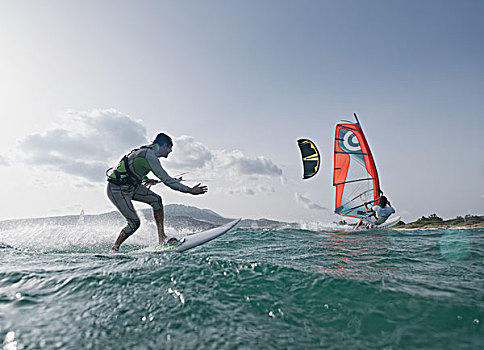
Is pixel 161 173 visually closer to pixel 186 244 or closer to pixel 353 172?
pixel 186 244

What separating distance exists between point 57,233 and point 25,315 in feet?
24.6

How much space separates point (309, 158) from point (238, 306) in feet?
44.1

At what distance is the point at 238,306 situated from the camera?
2564mm

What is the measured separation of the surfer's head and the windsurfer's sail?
11457mm

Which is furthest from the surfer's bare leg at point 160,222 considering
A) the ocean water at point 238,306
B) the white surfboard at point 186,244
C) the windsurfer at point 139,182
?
the ocean water at point 238,306

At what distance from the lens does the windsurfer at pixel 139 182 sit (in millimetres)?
5156

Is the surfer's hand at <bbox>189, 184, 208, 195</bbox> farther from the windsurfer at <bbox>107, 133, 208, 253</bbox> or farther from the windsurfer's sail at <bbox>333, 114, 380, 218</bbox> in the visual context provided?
the windsurfer's sail at <bbox>333, 114, 380, 218</bbox>

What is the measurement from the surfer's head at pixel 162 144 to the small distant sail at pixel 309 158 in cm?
1067

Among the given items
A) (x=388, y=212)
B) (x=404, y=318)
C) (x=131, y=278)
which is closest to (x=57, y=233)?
(x=131, y=278)

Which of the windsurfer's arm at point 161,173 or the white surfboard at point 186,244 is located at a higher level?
the windsurfer's arm at point 161,173

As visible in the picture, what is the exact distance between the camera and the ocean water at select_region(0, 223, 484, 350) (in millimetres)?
2064

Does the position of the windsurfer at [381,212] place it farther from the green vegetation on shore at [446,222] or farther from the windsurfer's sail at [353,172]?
the green vegetation on shore at [446,222]

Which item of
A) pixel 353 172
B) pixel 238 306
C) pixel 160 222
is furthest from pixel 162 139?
pixel 353 172

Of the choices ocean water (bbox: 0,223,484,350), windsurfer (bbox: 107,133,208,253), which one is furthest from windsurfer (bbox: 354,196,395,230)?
windsurfer (bbox: 107,133,208,253)
